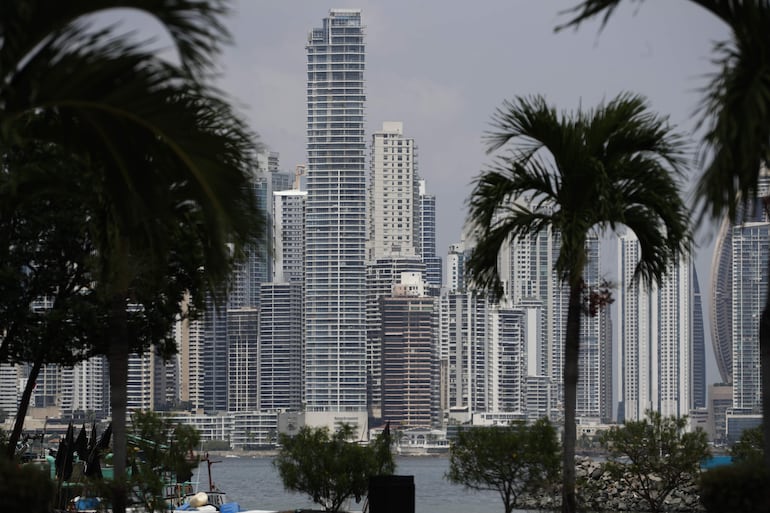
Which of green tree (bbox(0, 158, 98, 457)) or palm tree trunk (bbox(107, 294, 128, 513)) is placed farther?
green tree (bbox(0, 158, 98, 457))

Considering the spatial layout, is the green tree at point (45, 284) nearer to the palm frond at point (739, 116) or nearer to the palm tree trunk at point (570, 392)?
the palm tree trunk at point (570, 392)

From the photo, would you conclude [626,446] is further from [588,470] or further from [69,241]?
[588,470]

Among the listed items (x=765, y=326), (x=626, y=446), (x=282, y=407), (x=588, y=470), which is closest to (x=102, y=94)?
(x=765, y=326)

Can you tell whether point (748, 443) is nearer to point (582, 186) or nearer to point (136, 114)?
point (582, 186)

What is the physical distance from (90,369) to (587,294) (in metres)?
190

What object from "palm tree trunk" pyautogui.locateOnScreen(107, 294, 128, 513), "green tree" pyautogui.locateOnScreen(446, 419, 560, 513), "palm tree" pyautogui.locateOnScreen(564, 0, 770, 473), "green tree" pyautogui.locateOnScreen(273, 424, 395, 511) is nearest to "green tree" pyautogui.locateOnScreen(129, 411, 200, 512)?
"palm tree trunk" pyautogui.locateOnScreen(107, 294, 128, 513)

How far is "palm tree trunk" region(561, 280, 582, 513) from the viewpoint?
11.3 m

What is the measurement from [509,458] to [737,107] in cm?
786

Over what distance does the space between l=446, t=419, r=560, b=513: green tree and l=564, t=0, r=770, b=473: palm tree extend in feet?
22.7

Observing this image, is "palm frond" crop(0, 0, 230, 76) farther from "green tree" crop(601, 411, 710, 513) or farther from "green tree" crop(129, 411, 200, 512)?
"green tree" crop(601, 411, 710, 513)

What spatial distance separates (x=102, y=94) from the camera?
21.2 feet

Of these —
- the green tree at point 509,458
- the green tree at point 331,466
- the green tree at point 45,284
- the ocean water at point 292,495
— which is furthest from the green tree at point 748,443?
the green tree at point 45,284

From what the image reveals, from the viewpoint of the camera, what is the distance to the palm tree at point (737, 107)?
6.74 metres

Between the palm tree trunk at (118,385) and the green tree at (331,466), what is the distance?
10.1 feet
